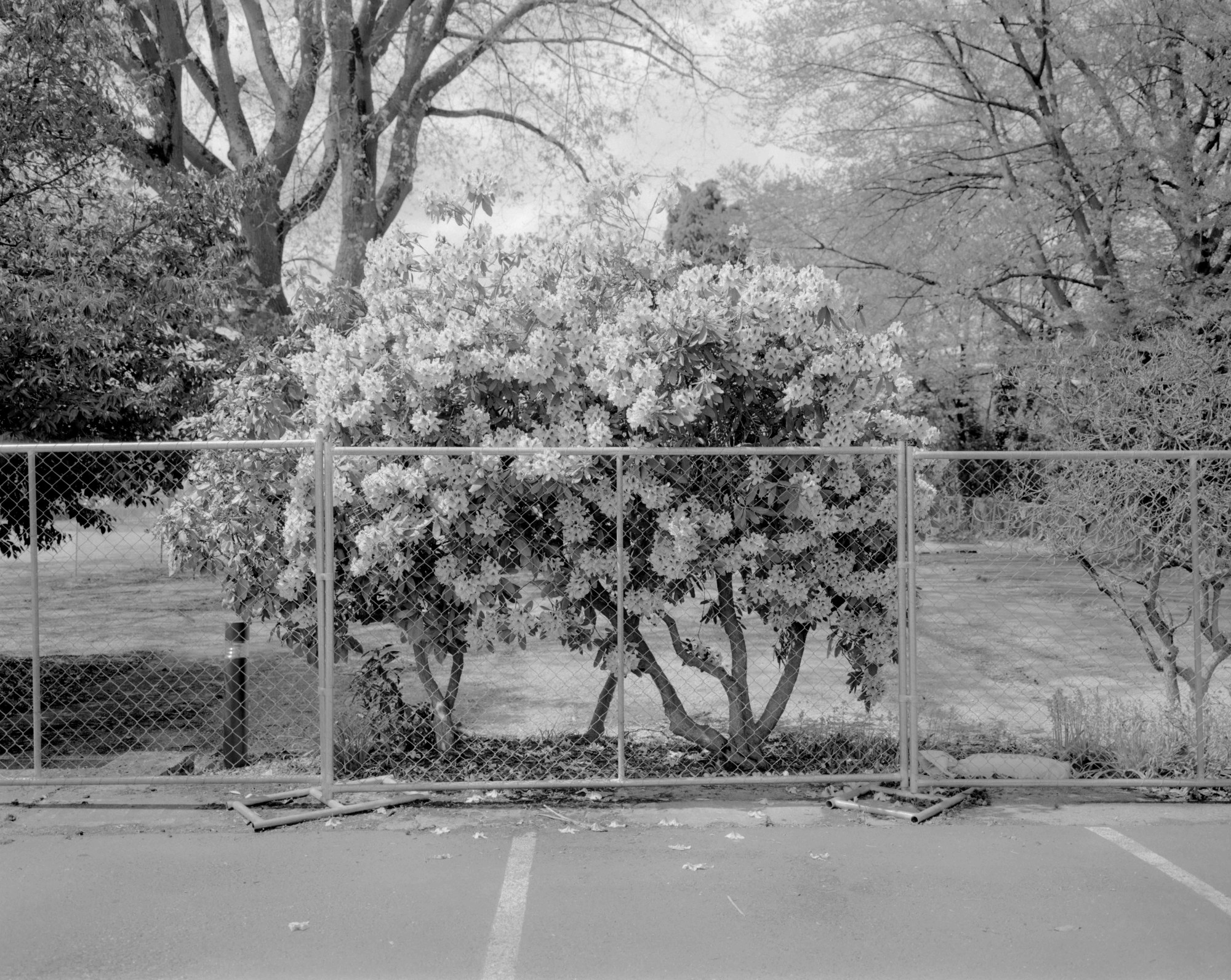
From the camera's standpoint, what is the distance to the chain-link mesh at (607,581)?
6.64m

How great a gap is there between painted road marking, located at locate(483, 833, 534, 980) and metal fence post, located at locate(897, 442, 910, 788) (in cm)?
206

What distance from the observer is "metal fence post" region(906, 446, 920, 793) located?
636cm

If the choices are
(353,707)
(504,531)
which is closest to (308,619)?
(353,707)

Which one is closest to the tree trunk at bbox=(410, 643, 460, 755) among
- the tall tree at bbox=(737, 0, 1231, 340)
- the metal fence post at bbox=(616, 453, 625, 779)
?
the metal fence post at bbox=(616, 453, 625, 779)

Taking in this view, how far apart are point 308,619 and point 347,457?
42.9 inches

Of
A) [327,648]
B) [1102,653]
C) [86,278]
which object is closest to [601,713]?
[327,648]

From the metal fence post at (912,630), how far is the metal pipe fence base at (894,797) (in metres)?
0.09

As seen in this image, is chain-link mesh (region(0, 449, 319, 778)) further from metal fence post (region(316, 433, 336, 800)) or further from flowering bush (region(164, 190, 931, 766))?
metal fence post (region(316, 433, 336, 800))

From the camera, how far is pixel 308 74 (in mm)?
18094

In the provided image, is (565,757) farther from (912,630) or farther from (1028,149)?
(1028,149)

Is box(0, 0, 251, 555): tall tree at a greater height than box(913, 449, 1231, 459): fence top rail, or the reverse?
box(0, 0, 251, 555): tall tree

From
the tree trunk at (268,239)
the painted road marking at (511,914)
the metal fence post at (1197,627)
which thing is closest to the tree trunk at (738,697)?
the painted road marking at (511,914)

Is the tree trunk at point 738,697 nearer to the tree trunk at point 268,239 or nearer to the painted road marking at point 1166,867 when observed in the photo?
the painted road marking at point 1166,867

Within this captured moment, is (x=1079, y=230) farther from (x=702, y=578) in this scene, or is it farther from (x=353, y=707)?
(x=353, y=707)
